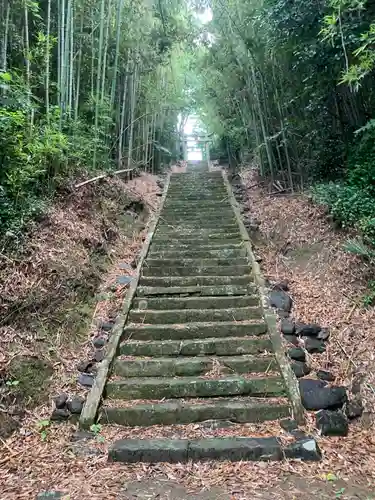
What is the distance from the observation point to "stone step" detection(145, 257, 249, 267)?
562cm

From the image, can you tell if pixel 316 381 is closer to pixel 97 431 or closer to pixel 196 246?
→ pixel 97 431

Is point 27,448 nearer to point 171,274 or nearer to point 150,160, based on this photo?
point 171,274

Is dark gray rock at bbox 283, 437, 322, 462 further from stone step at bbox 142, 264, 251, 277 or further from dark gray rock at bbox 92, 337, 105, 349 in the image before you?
stone step at bbox 142, 264, 251, 277

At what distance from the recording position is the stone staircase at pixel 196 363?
2.93 metres

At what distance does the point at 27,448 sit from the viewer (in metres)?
2.97

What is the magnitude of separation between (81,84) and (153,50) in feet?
9.30

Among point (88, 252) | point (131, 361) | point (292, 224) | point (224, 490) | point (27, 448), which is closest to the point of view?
point (224, 490)

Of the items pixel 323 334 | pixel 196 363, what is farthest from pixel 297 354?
pixel 196 363

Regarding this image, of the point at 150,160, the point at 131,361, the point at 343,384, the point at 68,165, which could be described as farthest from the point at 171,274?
the point at 150,160

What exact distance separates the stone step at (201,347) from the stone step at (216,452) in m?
1.15

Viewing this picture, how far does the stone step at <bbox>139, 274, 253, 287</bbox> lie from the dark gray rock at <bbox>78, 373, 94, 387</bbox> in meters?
1.71

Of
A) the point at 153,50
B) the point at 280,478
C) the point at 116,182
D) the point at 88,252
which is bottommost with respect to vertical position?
the point at 280,478

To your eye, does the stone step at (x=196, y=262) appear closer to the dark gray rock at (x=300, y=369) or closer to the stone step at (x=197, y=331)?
the stone step at (x=197, y=331)

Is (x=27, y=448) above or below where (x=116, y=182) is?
below
